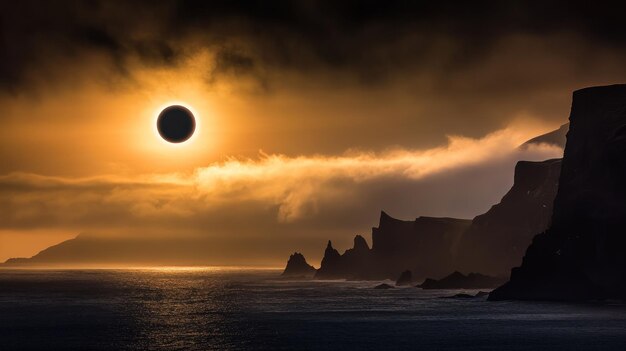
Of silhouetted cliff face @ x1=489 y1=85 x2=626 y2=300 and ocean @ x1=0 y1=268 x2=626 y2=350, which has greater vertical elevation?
silhouetted cliff face @ x1=489 y1=85 x2=626 y2=300

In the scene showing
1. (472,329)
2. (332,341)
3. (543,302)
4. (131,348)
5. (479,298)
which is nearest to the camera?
(131,348)

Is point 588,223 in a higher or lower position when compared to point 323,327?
higher

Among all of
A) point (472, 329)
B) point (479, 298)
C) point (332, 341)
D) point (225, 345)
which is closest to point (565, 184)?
point (479, 298)

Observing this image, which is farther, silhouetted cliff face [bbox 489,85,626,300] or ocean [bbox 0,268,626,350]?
silhouetted cliff face [bbox 489,85,626,300]

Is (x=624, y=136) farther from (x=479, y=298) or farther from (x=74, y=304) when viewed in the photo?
(x=74, y=304)

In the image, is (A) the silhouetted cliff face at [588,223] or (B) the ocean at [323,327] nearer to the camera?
(B) the ocean at [323,327]

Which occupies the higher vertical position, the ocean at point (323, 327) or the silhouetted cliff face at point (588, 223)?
the silhouetted cliff face at point (588, 223)

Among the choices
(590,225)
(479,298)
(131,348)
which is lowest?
(131,348)

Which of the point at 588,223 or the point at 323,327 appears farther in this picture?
the point at 588,223
